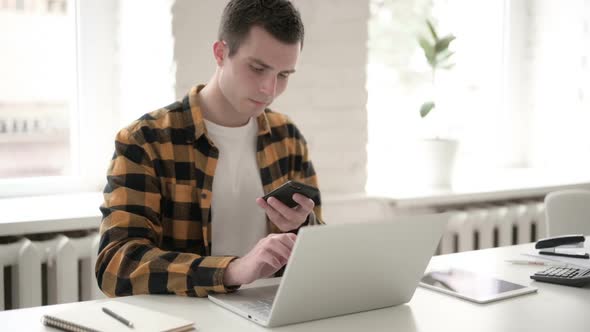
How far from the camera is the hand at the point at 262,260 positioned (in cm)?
146

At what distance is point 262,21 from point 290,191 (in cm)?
48

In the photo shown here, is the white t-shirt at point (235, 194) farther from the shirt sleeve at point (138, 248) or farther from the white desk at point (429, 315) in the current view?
the white desk at point (429, 315)

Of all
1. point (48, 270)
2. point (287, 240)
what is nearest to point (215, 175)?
point (287, 240)

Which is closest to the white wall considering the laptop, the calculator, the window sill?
the window sill

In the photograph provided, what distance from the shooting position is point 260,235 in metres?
2.01

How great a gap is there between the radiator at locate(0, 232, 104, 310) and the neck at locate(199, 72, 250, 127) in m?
0.69

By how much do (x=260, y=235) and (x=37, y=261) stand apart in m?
0.75

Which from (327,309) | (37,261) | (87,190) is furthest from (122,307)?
(87,190)

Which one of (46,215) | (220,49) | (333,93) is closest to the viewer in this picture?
(220,49)

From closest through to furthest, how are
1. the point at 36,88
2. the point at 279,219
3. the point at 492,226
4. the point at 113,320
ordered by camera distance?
the point at 113,320 → the point at 279,219 → the point at 36,88 → the point at 492,226

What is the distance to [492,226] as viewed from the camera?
3178mm

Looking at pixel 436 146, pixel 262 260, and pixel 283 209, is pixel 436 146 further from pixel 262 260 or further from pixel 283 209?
pixel 262 260

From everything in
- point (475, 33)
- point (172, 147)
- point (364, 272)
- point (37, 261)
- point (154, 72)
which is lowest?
point (37, 261)

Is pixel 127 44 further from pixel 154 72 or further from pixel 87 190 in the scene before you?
pixel 87 190
